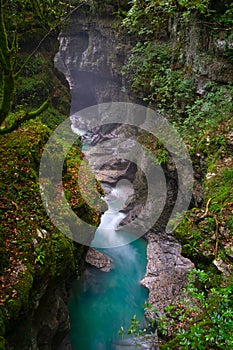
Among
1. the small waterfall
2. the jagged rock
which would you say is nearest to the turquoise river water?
the jagged rock

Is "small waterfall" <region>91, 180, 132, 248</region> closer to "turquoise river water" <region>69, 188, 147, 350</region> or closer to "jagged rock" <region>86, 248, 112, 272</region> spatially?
"turquoise river water" <region>69, 188, 147, 350</region>

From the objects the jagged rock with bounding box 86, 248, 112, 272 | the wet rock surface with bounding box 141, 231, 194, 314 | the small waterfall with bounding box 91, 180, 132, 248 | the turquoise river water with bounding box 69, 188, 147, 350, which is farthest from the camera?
the small waterfall with bounding box 91, 180, 132, 248

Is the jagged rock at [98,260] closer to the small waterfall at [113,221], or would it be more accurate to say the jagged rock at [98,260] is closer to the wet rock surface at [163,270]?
the small waterfall at [113,221]

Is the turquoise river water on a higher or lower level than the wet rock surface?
lower

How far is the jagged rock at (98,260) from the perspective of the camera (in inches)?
434

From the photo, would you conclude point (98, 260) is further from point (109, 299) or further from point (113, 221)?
point (113, 221)

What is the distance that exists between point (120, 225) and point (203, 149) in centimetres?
718

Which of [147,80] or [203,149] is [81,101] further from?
[203,149]

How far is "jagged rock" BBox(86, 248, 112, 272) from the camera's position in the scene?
36.2 feet

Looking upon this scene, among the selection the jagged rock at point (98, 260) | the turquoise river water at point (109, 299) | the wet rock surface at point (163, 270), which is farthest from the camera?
the jagged rock at point (98, 260)

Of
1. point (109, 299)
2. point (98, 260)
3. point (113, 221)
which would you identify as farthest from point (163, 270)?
point (113, 221)

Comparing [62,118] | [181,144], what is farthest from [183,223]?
[62,118]

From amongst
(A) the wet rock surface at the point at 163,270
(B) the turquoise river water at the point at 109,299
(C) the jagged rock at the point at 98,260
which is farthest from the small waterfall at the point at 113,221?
(A) the wet rock surface at the point at 163,270

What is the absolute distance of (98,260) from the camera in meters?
11.3
